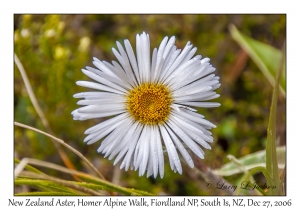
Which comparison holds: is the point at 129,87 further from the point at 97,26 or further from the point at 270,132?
the point at 97,26

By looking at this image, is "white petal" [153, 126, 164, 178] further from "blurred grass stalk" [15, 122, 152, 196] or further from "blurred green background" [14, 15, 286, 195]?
"blurred green background" [14, 15, 286, 195]

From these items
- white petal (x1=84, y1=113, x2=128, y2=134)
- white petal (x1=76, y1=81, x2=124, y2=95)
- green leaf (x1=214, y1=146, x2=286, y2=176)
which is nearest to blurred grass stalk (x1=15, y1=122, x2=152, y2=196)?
white petal (x1=84, y1=113, x2=128, y2=134)

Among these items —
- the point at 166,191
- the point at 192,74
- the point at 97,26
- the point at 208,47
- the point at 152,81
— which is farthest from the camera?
the point at 97,26

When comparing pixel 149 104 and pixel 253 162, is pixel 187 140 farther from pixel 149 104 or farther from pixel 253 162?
pixel 253 162

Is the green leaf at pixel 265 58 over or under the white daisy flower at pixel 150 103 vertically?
over

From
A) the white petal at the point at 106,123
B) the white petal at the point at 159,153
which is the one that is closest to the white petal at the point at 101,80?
the white petal at the point at 106,123

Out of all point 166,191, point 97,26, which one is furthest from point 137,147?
point 97,26

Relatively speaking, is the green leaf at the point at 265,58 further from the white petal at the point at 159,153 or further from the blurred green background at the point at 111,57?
the white petal at the point at 159,153
